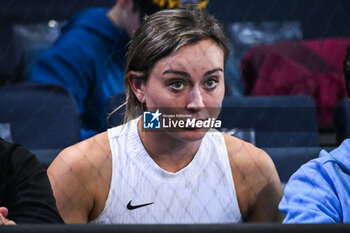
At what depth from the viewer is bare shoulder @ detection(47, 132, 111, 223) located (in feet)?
3.05

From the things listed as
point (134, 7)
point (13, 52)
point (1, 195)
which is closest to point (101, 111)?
point (134, 7)

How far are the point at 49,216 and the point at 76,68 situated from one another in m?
0.77

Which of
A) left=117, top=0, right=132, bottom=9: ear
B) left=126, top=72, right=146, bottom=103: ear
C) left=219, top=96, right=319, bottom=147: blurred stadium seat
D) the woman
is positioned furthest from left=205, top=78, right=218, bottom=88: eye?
left=117, top=0, right=132, bottom=9: ear

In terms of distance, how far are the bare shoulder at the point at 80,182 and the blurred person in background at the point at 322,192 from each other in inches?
11.1

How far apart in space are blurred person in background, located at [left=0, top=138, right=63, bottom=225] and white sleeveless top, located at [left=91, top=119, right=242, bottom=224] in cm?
11

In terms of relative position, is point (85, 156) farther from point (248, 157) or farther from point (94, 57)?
point (94, 57)

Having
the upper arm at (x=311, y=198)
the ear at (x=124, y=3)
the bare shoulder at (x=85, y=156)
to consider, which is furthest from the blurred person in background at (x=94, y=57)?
the upper arm at (x=311, y=198)

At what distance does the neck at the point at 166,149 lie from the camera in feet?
3.17

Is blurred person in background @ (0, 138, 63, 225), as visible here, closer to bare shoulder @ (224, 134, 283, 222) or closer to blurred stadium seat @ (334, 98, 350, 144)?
bare shoulder @ (224, 134, 283, 222)

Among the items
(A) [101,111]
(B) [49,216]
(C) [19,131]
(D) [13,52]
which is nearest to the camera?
(B) [49,216]

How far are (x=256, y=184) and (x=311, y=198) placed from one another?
180 mm

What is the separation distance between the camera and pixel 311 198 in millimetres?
808

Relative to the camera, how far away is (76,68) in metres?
1.55

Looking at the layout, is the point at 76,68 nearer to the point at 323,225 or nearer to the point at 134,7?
the point at 134,7
